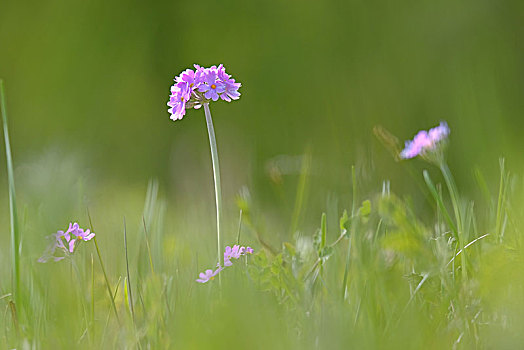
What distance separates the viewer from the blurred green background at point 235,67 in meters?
3.53

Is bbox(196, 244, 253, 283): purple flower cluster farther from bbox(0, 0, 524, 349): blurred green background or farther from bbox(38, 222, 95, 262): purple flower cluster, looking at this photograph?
bbox(0, 0, 524, 349): blurred green background

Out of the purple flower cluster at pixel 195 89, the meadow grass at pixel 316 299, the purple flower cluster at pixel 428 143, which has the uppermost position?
the purple flower cluster at pixel 195 89

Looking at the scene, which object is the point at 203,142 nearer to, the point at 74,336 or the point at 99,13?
the point at 99,13

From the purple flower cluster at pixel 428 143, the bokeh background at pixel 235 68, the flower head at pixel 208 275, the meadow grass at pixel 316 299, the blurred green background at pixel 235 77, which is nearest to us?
the meadow grass at pixel 316 299

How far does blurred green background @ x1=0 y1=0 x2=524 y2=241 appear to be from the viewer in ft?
11.6

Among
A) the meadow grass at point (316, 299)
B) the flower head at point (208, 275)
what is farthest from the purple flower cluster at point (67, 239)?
the flower head at point (208, 275)

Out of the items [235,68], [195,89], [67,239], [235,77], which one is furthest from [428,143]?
[235,68]

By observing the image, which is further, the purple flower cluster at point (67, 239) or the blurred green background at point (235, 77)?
the blurred green background at point (235, 77)

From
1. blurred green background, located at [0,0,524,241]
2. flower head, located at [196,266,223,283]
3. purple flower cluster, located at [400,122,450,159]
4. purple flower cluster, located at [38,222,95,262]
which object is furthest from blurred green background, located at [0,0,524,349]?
flower head, located at [196,266,223,283]

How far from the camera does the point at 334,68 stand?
3855 mm

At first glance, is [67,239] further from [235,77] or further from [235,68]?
[235,68]

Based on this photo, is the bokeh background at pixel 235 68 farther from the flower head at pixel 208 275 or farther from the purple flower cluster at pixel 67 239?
the flower head at pixel 208 275

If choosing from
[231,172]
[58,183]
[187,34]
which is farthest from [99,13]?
[58,183]

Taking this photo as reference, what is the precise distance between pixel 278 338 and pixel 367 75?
331 centimetres
